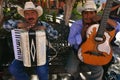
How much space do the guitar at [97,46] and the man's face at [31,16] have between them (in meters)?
0.74

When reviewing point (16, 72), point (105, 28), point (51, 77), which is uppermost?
point (105, 28)

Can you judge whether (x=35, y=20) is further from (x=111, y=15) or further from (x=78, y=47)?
(x=111, y=15)

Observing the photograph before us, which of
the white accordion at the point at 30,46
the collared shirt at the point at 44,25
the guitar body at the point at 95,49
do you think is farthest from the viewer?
the collared shirt at the point at 44,25

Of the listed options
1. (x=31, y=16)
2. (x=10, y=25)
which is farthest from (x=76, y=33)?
(x=10, y=25)

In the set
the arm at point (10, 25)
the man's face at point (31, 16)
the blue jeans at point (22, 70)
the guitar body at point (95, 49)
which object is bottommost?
the blue jeans at point (22, 70)

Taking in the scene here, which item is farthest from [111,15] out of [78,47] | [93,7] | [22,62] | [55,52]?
[22,62]

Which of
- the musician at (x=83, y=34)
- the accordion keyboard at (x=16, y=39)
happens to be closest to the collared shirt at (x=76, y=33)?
the musician at (x=83, y=34)

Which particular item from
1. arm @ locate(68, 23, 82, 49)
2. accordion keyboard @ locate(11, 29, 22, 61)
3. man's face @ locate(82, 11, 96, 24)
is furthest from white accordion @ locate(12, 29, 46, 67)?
man's face @ locate(82, 11, 96, 24)

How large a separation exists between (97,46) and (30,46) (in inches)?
36.6

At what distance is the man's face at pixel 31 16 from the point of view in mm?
4336

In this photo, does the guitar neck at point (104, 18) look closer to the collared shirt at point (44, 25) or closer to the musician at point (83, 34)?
the musician at point (83, 34)

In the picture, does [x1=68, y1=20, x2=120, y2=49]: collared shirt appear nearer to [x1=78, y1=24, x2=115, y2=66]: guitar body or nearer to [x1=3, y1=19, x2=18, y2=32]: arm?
[x1=78, y1=24, x2=115, y2=66]: guitar body

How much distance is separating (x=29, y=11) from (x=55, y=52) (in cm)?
98

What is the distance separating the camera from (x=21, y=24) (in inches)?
168
